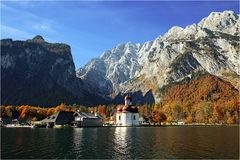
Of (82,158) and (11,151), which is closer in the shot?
(82,158)

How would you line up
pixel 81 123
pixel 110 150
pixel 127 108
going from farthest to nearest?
pixel 127 108, pixel 81 123, pixel 110 150

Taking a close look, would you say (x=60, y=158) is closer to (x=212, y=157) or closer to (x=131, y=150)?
(x=131, y=150)

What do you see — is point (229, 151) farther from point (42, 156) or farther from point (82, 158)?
point (42, 156)

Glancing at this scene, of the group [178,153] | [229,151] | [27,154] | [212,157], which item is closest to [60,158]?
[27,154]

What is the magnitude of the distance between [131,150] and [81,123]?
10163 centimetres

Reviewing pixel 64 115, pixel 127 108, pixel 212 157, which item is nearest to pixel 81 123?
pixel 64 115

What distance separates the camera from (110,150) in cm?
5462

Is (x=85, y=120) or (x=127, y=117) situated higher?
(x=127, y=117)

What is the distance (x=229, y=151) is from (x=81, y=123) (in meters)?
107

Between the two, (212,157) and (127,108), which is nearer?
(212,157)

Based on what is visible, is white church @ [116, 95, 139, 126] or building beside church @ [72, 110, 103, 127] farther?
white church @ [116, 95, 139, 126]

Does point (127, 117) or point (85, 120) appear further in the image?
point (127, 117)

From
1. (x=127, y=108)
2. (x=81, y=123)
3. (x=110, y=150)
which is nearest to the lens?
(x=110, y=150)

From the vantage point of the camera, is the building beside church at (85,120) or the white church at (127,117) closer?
the building beside church at (85,120)
